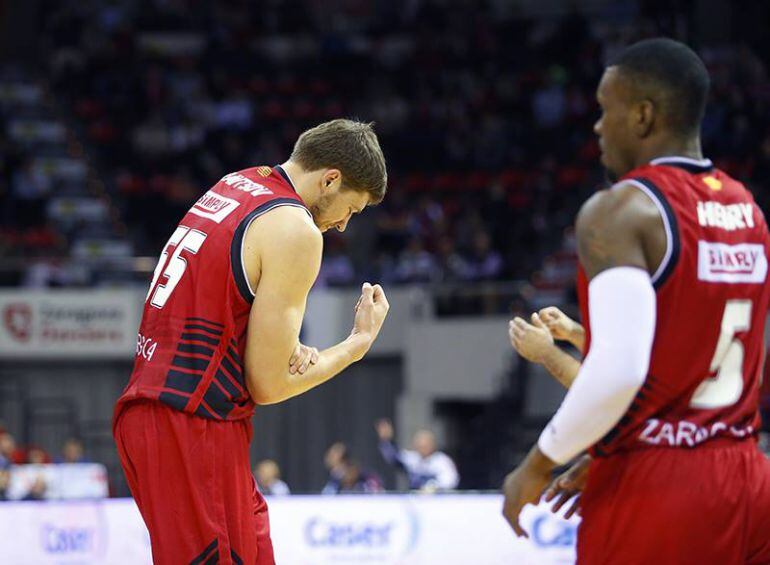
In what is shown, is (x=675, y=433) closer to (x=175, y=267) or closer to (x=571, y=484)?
(x=571, y=484)

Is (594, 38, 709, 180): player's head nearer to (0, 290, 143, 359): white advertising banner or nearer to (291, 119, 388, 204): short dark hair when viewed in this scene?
(291, 119, 388, 204): short dark hair

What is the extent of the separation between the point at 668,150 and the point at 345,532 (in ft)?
21.7

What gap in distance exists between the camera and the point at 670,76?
3127mm

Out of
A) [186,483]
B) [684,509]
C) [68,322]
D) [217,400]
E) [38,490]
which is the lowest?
[38,490]

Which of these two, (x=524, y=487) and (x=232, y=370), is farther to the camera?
(x=232, y=370)

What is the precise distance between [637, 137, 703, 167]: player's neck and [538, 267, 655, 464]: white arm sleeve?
0.35 metres

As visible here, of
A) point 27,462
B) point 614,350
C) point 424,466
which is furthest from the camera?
point 27,462

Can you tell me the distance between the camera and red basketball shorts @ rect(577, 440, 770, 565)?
308 centimetres

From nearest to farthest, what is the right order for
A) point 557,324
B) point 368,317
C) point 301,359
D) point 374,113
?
point 557,324 → point 301,359 → point 368,317 → point 374,113

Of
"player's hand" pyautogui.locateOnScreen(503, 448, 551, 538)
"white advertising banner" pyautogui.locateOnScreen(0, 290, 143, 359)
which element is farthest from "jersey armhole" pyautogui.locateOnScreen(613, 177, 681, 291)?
"white advertising banner" pyautogui.locateOnScreen(0, 290, 143, 359)

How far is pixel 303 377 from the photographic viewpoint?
4137mm

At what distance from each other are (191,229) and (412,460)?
10949mm

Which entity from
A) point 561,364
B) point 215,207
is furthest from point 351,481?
point 561,364

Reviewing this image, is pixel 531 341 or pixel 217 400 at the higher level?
pixel 531 341
